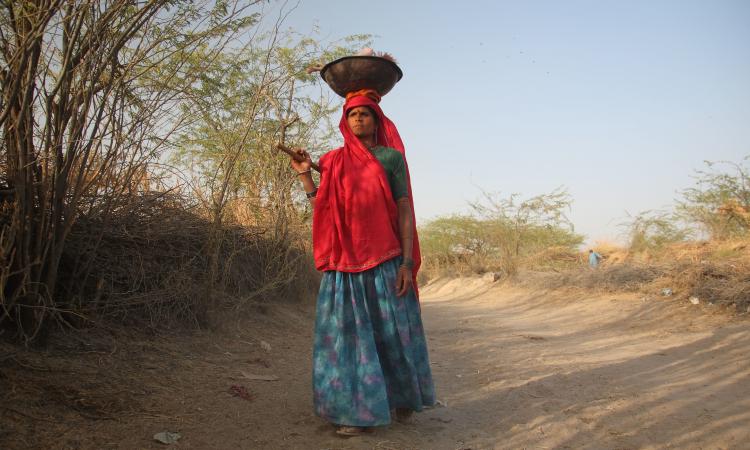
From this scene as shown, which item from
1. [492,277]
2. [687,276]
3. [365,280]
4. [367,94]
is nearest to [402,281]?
[365,280]

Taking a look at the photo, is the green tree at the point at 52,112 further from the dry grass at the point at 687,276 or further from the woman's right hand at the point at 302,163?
the dry grass at the point at 687,276

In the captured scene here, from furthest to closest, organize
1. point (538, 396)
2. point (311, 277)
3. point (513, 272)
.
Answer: point (513, 272) → point (311, 277) → point (538, 396)

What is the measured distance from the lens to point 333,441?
2.44m

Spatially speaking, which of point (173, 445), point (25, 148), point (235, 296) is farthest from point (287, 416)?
point (235, 296)

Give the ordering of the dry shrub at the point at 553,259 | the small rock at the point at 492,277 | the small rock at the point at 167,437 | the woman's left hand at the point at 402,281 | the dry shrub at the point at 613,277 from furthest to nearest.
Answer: the small rock at the point at 492,277, the dry shrub at the point at 553,259, the dry shrub at the point at 613,277, the woman's left hand at the point at 402,281, the small rock at the point at 167,437

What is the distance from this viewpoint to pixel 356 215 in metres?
2.71

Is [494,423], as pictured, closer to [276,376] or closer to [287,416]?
[287,416]

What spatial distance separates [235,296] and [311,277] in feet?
7.15

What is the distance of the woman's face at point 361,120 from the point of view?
2.81 meters

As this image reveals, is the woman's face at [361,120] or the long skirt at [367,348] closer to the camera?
the long skirt at [367,348]

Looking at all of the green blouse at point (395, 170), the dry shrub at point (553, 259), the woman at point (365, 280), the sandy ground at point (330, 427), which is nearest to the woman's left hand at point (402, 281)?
the woman at point (365, 280)

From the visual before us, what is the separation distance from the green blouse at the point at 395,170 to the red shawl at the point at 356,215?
60 millimetres

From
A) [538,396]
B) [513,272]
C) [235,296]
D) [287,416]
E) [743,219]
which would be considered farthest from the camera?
[513,272]

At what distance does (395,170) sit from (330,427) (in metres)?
1.42
